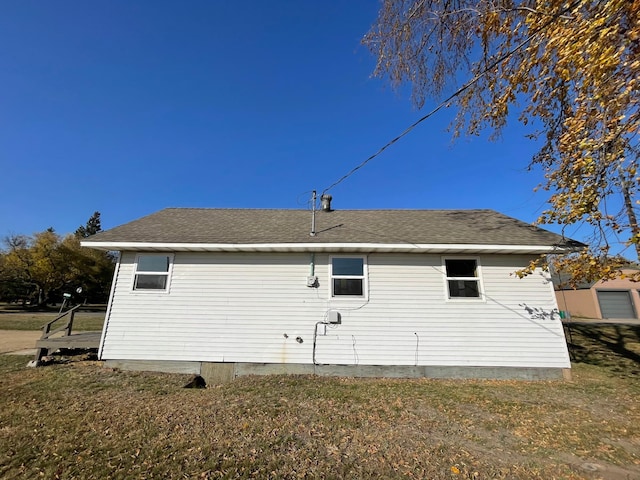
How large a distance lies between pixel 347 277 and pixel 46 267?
39166 mm

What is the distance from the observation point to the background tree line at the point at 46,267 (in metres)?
32.2

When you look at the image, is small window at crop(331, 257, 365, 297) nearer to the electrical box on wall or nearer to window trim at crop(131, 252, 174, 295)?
the electrical box on wall

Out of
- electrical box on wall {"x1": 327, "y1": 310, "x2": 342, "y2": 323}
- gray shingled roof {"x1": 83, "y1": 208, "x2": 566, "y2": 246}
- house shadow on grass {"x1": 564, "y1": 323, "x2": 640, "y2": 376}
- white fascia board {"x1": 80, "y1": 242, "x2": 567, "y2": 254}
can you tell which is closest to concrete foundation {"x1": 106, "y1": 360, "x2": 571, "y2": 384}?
electrical box on wall {"x1": 327, "y1": 310, "x2": 342, "y2": 323}

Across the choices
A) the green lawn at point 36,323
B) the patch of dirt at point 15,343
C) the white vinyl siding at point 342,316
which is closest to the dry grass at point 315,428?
the white vinyl siding at point 342,316

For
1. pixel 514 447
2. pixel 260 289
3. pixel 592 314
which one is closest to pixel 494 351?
pixel 514 447

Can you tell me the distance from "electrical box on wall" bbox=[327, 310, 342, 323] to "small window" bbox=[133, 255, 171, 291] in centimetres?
440

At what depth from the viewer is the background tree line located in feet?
106

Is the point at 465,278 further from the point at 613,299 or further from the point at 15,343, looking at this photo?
the point at 613,299

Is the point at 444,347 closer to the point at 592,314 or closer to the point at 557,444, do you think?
the point at 557,444

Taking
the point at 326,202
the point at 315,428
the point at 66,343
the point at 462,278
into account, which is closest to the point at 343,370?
the point at 315,428

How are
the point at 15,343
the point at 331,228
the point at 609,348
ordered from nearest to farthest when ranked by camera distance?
1. the point at 331,228
2. the point at 609,348
3. the point at 15,343

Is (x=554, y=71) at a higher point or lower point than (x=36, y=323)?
higher

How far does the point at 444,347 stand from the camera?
7.44 metres

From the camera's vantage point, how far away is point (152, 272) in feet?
26.3
